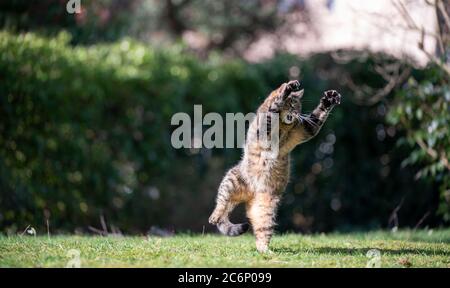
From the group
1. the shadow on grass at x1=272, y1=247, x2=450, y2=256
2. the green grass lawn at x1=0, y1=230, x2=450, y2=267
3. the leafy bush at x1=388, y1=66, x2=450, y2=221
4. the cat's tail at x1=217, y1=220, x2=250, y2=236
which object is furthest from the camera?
the leafy bush at x1=388, y1=66, x2=450, y2=221

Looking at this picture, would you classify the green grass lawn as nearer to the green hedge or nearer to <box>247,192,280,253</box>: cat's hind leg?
<box>247,192,280,253</box>: cat's hind leg

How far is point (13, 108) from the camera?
29.1 ft

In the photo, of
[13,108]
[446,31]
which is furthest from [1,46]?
[446,31]

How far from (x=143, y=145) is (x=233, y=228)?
15.3 ft

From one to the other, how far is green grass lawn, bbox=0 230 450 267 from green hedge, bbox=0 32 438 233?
2683mm

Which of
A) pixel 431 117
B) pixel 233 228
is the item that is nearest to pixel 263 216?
pixel 233 228

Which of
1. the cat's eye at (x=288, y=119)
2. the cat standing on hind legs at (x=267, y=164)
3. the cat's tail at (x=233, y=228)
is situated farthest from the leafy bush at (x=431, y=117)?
the cat's tail at (x=233, y=228)

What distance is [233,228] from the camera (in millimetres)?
5961

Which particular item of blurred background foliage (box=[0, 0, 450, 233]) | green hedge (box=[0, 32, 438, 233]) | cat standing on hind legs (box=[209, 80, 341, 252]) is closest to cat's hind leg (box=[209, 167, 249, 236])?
cat standing on hind legs (box=[209, 80, 341, 252])

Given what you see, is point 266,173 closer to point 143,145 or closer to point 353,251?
point 353,251

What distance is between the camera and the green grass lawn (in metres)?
5.08

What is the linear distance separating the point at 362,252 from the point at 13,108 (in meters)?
5.19
